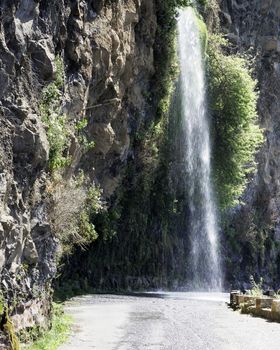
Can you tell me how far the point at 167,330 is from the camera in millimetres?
12125

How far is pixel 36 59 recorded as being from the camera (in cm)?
1096

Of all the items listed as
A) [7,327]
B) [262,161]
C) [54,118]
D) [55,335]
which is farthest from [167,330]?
[262,161]

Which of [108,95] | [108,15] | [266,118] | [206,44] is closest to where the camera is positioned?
[108,15]

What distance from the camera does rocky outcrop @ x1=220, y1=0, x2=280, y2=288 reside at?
139ft

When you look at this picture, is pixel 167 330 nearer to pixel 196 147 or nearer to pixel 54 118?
pixel 54 118

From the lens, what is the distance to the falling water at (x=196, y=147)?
105 feet

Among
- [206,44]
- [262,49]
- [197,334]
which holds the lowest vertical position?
[197,334]

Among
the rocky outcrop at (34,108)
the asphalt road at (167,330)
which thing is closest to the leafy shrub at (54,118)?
the rocky outcrop at (34,108)

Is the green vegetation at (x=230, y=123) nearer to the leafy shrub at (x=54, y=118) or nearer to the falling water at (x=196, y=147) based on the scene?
the falling water at (x=196, y=147)

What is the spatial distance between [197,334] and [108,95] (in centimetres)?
1067

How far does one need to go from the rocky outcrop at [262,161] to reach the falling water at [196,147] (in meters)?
6.57

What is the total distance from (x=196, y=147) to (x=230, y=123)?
7.83 ft

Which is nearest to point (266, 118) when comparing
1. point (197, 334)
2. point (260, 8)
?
point (260, 8)

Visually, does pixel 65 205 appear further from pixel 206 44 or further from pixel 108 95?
pixel 206 44
